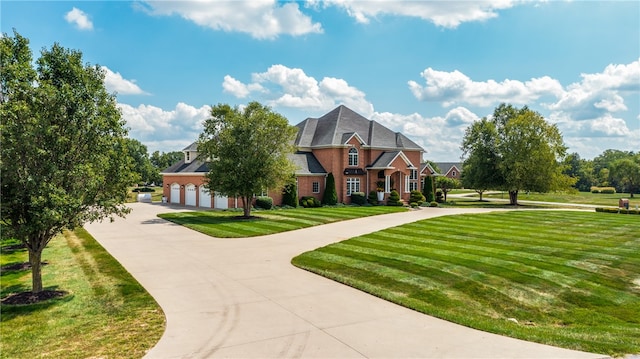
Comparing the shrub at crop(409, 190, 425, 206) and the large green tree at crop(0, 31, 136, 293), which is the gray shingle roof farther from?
the large green tree at crop(0, 31, 136, 293)

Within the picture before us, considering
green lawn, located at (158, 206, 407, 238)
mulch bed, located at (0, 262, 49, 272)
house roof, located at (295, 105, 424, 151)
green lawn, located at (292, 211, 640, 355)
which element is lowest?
green lawn, located at (292, 211, 640, 355)

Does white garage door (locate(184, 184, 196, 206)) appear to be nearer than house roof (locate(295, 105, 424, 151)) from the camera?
Yes

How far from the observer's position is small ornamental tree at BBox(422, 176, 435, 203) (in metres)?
45.1

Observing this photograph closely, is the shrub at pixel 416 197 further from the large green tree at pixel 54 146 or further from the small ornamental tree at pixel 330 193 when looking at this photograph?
the large green tree at pixel 54 146

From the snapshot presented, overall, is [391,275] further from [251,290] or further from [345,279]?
[251,290]

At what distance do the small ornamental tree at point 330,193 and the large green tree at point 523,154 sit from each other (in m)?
19.0

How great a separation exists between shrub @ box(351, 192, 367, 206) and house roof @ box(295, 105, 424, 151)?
5359 millimetres

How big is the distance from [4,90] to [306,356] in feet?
30.0

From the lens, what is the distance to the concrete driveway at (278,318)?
700 cm

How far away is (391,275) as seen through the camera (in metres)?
12.4

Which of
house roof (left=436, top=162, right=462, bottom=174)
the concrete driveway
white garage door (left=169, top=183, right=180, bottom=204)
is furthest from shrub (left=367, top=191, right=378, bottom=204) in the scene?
house roof (left=436, top=162, right=462, bottom=174)

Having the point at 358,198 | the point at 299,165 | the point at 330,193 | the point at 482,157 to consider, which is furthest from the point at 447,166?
the point at 299,165

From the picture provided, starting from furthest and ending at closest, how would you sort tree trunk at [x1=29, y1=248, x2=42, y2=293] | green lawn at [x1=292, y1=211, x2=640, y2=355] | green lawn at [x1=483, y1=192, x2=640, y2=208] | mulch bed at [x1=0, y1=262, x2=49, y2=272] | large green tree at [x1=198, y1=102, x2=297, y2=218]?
green lawn at [x1=483, y1=192, x2=640, y2=208]
large green tree at [x1=198, y1=102, x2=297, y2=218]
mulch bed at [x1=0, y1=262, x2=49, y2=272]
tree trunk at [x1=29, y1=248, x2=42, y2=293]
green lawn at [x1=292, y1=211, x2=640, y2=355]

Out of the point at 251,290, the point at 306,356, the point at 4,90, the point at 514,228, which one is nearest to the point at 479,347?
the point at 306,356
